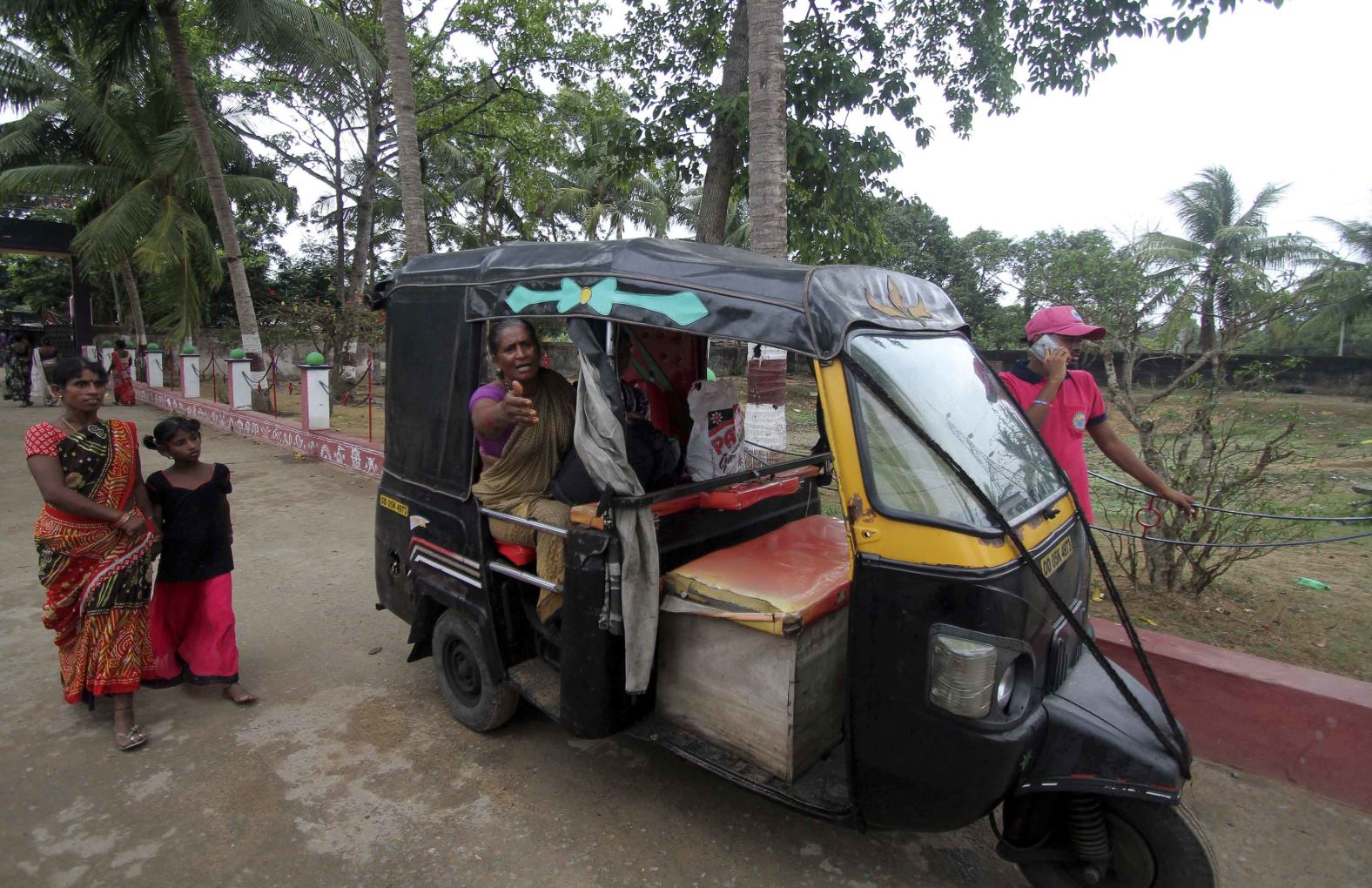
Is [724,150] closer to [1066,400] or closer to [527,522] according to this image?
[1066,400]

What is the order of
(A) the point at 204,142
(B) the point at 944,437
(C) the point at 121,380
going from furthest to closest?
(C) the point at 121,380 → (A) the point at 204,142 → (B) the point at 944,437

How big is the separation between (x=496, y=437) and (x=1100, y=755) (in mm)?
2374

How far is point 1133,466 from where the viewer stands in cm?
366

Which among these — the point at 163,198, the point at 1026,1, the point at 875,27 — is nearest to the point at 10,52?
the point at 163,198

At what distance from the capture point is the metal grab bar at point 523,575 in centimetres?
305

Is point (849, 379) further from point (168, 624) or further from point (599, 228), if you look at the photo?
point (599, 228)

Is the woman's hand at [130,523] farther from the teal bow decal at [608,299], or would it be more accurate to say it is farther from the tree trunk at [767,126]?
the tree trunk at [767,126]

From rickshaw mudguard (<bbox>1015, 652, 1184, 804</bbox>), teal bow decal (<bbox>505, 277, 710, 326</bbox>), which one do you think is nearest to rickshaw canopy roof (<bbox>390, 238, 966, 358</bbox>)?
teal bow decal (<bbox>505, 277, 710, 326</bbox>)

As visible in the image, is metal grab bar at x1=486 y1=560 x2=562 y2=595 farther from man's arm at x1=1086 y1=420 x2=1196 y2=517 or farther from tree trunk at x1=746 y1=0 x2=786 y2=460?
Answer: man's arm at x1=1086 y1=420 x2=1196 y2=517

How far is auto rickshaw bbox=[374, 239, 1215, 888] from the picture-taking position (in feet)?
7.29

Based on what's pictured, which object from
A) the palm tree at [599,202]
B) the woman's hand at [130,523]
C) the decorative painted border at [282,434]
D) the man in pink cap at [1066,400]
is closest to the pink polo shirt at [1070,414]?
the man in pink cap at [1066,400]

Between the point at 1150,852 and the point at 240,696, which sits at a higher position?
the point at 1150,852

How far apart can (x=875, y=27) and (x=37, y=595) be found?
27.7 feet

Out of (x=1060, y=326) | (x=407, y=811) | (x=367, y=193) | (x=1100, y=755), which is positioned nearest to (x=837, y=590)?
(x=1100, y=755)
